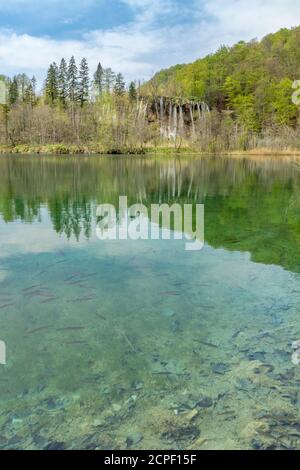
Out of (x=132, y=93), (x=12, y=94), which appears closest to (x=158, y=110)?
(x=132, y=93)

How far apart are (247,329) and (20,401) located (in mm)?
2473

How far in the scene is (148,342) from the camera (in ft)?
12.9

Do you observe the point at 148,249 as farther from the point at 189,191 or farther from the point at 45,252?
the point at 189,191

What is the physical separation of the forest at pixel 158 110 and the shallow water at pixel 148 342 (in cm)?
4600

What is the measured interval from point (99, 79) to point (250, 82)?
33403mm

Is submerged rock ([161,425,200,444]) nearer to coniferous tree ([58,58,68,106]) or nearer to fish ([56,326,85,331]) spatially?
fish ([56,326,85,331])

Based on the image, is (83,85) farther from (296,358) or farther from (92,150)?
(296,358)

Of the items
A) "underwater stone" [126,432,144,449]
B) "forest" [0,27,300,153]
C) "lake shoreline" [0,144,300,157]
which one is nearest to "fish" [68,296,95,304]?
"underwater stone" [126,432,144,449]

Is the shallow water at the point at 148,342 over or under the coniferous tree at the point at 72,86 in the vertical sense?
under

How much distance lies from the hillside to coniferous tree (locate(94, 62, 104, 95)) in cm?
1391

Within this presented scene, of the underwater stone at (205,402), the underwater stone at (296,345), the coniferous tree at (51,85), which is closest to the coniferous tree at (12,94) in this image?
the coniferous tree at (51,85)

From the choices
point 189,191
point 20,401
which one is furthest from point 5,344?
point 189,191

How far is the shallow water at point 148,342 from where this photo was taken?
274 cm

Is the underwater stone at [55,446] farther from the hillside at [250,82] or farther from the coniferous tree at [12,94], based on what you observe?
the coniferous tree at [12,94]
